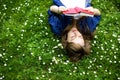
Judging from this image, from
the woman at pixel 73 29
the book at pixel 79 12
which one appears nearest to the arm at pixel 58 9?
the woman at pixel 73 29

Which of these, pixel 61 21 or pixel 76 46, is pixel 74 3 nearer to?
pixel 61 21

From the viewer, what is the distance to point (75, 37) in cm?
981

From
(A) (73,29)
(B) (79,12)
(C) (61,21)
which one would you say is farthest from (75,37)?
(C) (61,21)

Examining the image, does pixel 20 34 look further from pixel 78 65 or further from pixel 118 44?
pixel 118 44

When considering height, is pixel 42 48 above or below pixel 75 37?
below

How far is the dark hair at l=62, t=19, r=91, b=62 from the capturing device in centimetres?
961

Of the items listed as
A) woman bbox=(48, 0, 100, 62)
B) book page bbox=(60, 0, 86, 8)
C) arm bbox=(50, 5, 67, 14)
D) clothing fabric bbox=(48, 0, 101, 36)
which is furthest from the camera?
book page bbox=(60, 0, 86, 8)

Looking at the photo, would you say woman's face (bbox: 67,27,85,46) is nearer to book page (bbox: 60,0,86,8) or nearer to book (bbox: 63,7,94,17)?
book (bbox: 63,7,94,17)

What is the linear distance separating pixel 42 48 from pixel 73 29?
41.9 inches

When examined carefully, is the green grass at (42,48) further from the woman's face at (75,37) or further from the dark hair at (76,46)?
the woman's face at (75,37)

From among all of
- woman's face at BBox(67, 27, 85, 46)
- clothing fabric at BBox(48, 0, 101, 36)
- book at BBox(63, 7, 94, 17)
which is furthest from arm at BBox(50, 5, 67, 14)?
woman's face at BBox(67, 27, 85, 46)

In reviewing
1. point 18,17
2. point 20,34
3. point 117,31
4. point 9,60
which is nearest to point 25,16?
point 18,17

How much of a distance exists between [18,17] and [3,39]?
115cm

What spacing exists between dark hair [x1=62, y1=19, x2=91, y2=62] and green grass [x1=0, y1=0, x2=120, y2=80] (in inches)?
7.5
